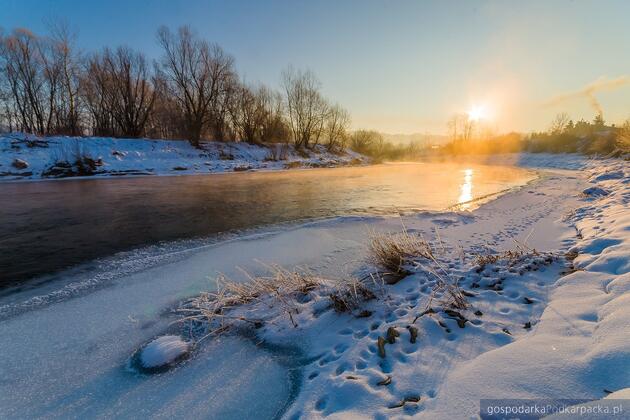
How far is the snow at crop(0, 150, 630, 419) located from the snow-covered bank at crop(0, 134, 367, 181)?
2210 cm

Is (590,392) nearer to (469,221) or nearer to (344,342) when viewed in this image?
(344,342)

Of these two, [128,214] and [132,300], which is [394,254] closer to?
[132,300]

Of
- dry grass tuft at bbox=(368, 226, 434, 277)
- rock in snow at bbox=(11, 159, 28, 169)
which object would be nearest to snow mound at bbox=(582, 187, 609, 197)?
dry grass tuft at bbox=(368, 226, 434, 277)

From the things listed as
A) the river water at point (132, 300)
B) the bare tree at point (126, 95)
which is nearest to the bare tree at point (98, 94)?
the bare tree at point (126, 95)

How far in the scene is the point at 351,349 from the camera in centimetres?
290

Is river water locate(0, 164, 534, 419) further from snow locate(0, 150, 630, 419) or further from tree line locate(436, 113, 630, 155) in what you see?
tree line locate(436, 113, 630, 155)

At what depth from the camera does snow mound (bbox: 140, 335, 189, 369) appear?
9.57 feet

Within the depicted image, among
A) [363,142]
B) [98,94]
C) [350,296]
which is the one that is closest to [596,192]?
[350,296]

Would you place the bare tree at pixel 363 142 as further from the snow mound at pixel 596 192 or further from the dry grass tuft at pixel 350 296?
the dry grass tuft at pixel 350 296

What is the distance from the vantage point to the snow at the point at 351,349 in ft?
6.77

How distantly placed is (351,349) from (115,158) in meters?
28.8

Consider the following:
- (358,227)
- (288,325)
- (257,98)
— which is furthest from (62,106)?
(288,325)

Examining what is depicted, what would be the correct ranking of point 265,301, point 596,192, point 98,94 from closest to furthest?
1. point 265,301
2. point 596,192
3. point 98,94

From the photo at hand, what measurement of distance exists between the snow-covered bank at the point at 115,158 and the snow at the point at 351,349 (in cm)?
2210
